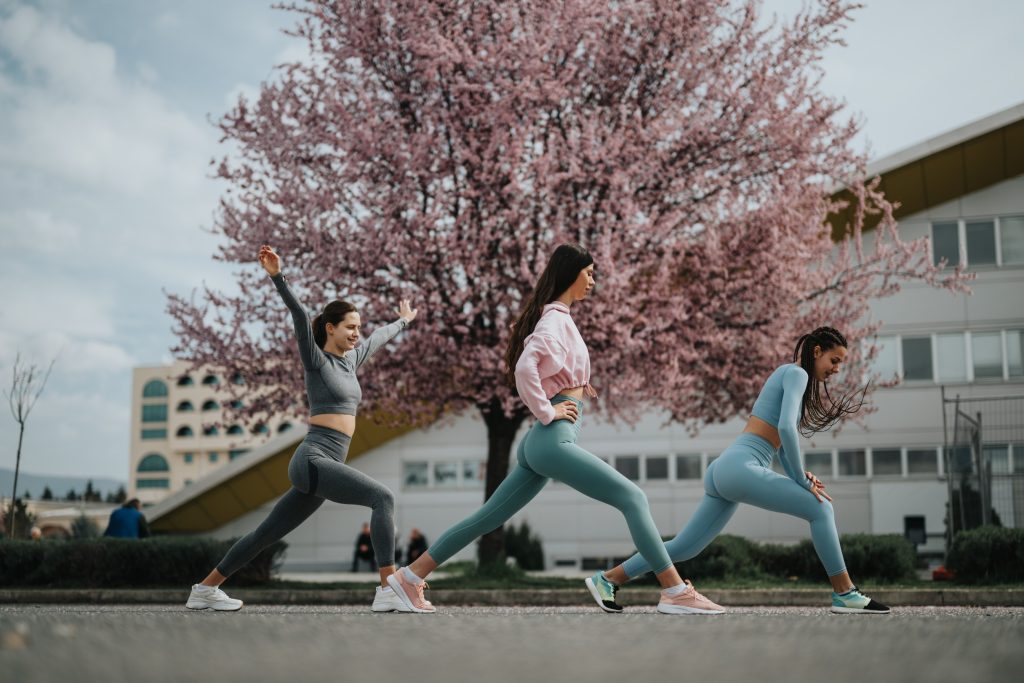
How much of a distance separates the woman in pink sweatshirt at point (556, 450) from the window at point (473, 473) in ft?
85.0

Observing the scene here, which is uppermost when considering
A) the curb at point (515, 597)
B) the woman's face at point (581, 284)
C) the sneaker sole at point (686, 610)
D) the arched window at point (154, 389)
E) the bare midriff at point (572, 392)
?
the arched window at point (154, 389)

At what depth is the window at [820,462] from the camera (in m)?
29.7

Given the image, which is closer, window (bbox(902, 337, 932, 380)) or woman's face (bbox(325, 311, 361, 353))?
woman's face (bbox(325, 311, 361, 353))

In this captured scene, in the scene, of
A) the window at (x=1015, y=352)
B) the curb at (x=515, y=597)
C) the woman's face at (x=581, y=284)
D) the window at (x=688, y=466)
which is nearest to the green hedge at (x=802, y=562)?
the curb at (x=515, y=597)

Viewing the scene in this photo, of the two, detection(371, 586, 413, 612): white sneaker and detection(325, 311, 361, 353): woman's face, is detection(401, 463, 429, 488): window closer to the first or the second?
detection(325, 311, 361, 353): woman's face

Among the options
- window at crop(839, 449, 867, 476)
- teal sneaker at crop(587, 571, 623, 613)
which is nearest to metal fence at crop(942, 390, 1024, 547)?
window at crop(839, 449, 867, 476)

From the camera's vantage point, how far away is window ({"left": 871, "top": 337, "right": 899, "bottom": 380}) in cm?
2952

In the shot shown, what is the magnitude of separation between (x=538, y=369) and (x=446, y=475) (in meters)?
27.0

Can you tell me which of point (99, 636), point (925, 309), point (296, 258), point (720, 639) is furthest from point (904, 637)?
point (925, 309)

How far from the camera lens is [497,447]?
16.4m

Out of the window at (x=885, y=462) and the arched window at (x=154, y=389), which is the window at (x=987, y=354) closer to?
the window at (x=885, y=462)

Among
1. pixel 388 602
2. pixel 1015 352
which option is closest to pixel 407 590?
pixel 388 602

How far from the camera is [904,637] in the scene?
462 cm

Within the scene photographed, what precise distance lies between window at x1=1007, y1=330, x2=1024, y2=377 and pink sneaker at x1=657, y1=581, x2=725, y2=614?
24928 mm
